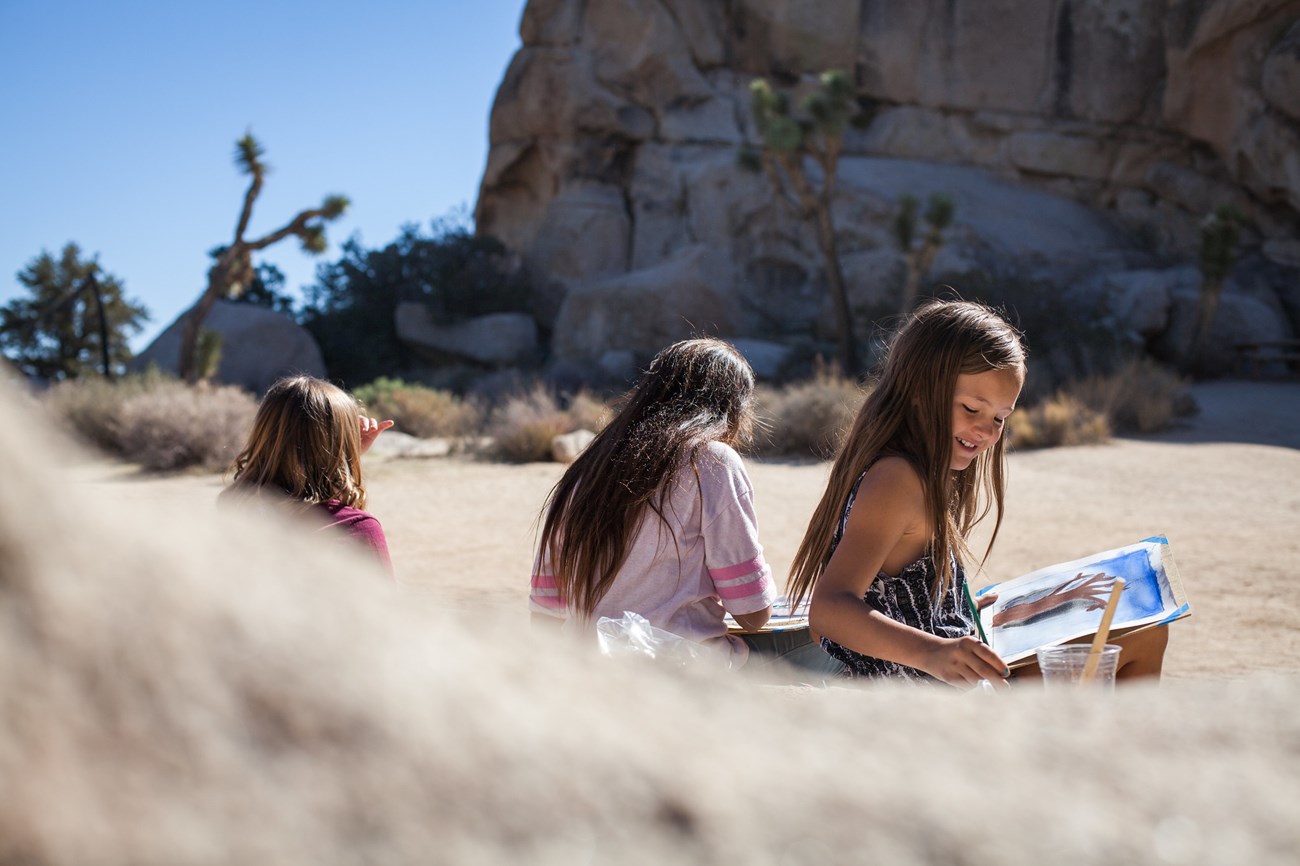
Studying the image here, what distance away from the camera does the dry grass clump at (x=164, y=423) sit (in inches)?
478

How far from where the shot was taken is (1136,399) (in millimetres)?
14703

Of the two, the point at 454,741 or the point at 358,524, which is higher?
the point at 454,741

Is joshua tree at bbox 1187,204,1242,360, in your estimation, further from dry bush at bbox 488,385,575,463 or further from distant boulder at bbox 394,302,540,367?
distant boulder at bbox 394,302,540,367

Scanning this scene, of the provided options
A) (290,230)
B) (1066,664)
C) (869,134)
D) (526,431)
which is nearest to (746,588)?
(1066,664)

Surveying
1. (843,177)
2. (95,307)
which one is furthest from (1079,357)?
(95,307)

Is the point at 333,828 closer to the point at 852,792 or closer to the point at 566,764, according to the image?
the point at 566,764

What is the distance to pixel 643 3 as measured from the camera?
95.7 ft

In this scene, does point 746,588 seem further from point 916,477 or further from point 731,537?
point 916,477

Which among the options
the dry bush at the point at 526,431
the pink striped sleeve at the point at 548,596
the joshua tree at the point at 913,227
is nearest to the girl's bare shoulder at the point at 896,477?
the pink striped sleeve at the point at 548,596

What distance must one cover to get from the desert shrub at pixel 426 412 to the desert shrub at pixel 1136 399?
897 cm

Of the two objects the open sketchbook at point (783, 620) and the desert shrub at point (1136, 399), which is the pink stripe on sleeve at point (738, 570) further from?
the desert shrub at point (1136, 399)

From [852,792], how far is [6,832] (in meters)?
0.40

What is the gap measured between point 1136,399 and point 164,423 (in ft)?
43.7

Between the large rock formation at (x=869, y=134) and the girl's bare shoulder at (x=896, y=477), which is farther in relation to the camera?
the large rock formation at (x=869, y=134)
